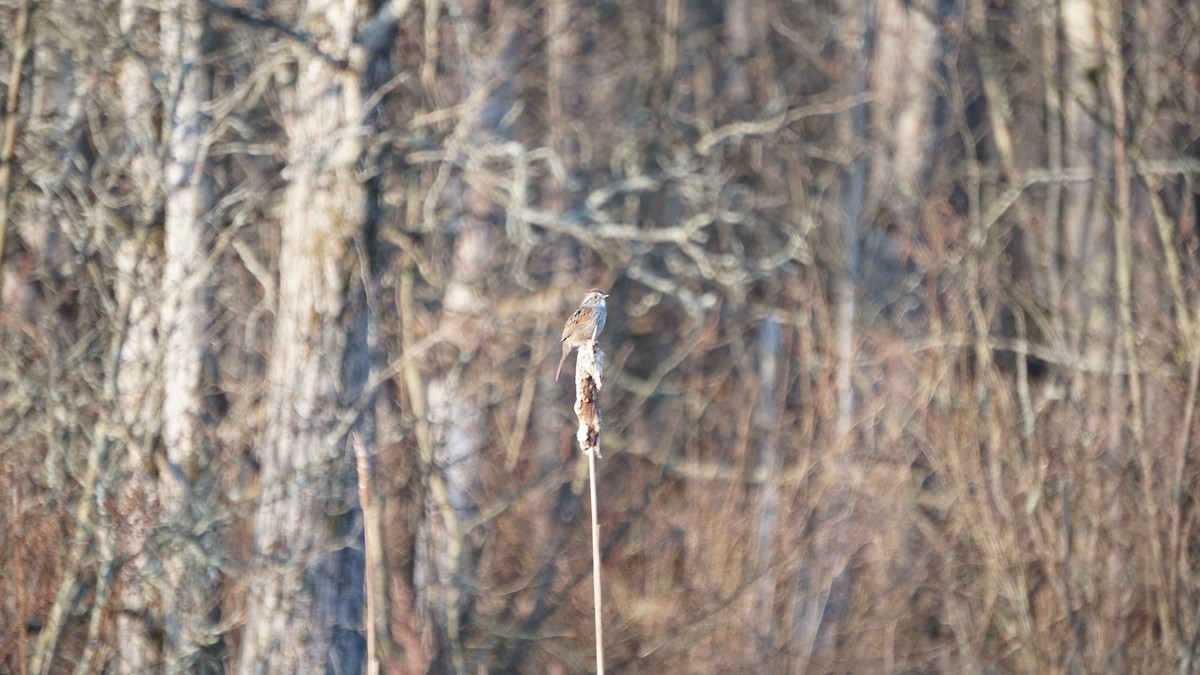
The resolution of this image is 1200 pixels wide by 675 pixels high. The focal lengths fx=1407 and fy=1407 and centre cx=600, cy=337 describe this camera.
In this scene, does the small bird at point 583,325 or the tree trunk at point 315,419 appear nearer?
the small bird at point 583,325

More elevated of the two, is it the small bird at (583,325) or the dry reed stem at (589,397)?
the small bird at (583,325)

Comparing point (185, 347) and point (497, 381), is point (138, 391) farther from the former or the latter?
point (497, 381)

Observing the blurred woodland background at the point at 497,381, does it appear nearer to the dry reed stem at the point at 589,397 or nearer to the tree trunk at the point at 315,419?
the tree trunk at the point at 315,419

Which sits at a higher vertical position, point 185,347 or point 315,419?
point 185,347

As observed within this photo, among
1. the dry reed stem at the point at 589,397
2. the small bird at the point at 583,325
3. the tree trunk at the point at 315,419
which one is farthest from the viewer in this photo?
the tree trunk at the point at 315,419

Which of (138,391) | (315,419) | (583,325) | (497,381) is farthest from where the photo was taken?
(497,381)

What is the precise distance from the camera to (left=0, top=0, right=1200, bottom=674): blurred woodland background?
5359 millimetres

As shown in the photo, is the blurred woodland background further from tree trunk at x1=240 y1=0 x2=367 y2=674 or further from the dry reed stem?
the dry reed stem

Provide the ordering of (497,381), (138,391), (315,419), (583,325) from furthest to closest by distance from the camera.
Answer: (497,381) < (315,419) < (138,391) < (583,325)

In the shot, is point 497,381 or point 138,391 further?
point 497,381

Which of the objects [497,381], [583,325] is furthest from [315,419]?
[583,325]

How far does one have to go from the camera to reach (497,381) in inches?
Result: 296

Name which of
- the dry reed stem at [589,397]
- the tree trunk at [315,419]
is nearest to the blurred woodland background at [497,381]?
the tree trunk at [315,419]

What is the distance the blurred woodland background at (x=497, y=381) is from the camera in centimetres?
536
